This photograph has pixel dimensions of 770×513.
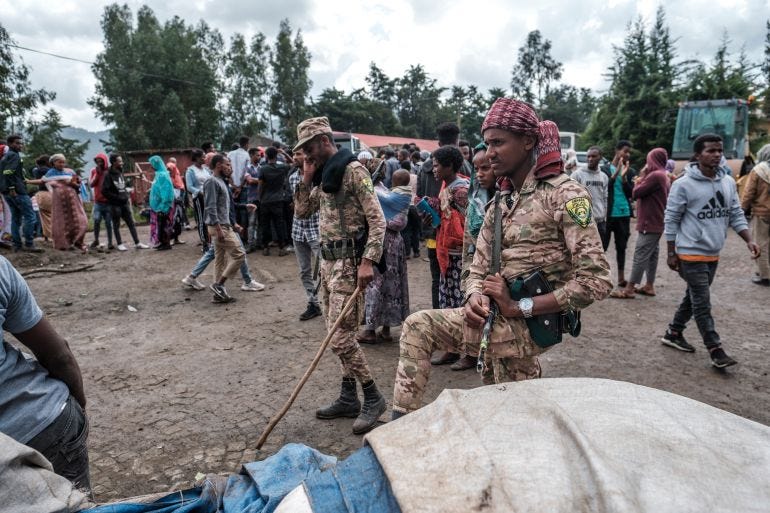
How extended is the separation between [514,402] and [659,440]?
0.38 meters

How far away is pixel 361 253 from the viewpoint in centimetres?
370

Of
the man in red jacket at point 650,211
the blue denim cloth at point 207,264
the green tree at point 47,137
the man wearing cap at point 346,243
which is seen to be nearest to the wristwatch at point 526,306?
the man wearing cap at point 346,243

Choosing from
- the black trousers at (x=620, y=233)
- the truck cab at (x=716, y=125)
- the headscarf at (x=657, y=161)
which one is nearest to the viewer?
Answer: the headscarf at (x=657, y=161)

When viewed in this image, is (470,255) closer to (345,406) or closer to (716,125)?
(345,406)

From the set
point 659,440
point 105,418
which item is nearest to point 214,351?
point 105,418

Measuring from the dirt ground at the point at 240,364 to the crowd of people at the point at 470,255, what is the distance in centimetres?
30

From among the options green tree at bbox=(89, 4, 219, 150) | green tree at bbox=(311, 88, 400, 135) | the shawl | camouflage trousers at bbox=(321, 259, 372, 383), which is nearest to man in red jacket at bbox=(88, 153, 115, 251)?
the shawl

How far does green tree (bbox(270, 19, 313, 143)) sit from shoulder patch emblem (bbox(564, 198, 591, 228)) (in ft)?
149

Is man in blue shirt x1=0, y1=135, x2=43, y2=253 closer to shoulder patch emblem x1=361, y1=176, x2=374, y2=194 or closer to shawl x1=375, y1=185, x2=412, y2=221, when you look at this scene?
shawl x1=375, y1=185, x2=412, y2=221

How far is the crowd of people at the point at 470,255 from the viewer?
78.7 inches

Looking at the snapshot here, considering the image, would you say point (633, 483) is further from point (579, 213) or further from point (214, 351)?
point (214, 351)

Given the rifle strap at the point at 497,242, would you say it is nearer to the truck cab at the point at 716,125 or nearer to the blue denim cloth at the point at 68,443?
the blue denim cloth at the point at 68,443

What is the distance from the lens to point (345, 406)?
375cm

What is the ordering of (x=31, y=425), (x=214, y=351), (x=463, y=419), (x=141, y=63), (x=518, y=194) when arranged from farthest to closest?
(x=141, y=63) < (x=214, y=351) < (x=518, y=194) < (x=31, y=425) < (x=463, y=419)
